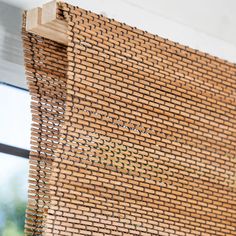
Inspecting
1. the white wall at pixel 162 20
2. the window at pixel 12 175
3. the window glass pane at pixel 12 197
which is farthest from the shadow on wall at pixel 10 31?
the window glass pane at pixel 12 197

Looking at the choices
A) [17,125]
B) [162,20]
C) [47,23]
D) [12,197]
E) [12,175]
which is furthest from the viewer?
[12,175]

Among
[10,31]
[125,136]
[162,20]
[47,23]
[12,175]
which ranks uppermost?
[12,175]

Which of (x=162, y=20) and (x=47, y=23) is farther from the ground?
(x=162, y=20)

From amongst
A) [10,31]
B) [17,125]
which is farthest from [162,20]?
[17,125]

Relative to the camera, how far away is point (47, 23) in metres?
3.59

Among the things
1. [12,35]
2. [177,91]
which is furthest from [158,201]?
[12,35]

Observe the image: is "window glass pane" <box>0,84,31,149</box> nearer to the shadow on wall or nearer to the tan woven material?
the shadow on wall

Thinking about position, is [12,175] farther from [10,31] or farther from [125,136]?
[125,136]

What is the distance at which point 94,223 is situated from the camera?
11.5 ft

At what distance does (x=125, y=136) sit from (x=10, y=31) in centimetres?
115

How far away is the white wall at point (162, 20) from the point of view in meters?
4.17

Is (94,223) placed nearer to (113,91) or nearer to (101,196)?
(101,196)

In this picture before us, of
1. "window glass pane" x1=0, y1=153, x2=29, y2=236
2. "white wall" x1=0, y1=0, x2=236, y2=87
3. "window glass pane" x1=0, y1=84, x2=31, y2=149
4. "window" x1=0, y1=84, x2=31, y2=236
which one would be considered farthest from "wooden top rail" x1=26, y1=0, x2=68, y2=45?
"window glass pane" x1=0, y1=153, x2=29, y2=236

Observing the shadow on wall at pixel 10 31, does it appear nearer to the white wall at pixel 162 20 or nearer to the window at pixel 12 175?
the white wall at pixel 162 20
